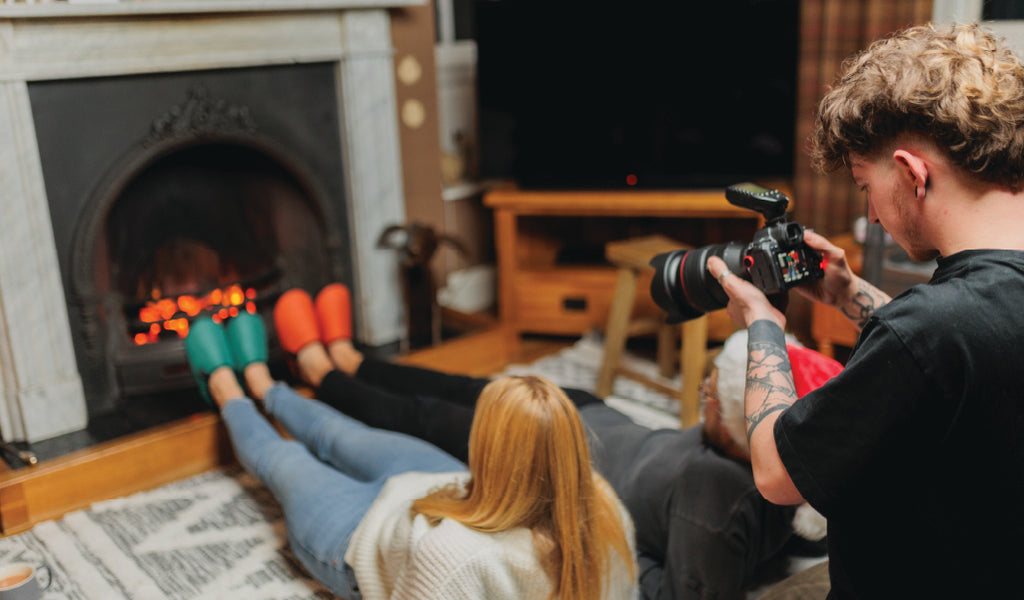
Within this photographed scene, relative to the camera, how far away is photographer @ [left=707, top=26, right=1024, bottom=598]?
2.64 ft

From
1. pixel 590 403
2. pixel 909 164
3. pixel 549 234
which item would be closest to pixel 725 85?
pixel 549 234

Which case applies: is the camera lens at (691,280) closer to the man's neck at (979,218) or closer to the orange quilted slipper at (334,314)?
the man's neck at (979,218)

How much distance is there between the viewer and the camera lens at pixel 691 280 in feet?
3.92

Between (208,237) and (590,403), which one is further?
(208,237)

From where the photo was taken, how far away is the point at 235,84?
2.44 m

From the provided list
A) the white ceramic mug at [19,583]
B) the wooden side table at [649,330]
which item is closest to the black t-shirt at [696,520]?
the wooden side table at [649,330]

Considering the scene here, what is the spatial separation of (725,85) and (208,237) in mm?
1655

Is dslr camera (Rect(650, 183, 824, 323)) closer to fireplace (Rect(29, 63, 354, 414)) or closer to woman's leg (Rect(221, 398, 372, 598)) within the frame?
woman's leg (Rect(221, 398, 372, 598))

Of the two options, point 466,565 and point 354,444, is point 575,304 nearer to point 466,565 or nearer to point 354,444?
point 354,444

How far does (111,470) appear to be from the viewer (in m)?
2.04

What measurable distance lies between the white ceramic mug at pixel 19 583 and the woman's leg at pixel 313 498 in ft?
1.38

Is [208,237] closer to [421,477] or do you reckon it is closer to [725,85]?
[421,477]

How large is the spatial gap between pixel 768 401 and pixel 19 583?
1247 millimetres

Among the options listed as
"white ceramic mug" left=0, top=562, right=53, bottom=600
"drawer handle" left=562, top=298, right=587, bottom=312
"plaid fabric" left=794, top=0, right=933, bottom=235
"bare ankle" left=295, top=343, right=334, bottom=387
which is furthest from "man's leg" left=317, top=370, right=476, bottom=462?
"plaid fabric" left=794, top=0, right=933, bottom=235
